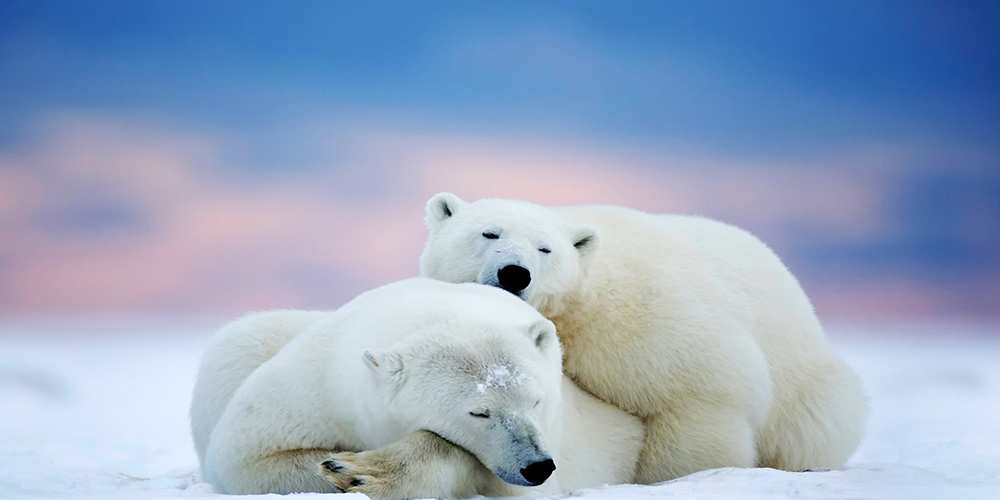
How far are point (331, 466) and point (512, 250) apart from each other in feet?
6.57

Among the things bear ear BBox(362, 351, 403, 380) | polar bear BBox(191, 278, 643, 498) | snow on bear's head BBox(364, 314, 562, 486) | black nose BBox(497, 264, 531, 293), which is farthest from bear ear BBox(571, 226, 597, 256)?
bear ear BBox(362, 351, 403, 380)

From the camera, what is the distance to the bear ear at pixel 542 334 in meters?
5.22

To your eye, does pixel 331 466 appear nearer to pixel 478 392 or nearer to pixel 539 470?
pixel 478 392

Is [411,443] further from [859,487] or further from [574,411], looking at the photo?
[859,487]

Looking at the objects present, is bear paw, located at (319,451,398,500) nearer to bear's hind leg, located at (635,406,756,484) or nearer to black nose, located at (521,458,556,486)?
black nose, located at (521,458,556,486)

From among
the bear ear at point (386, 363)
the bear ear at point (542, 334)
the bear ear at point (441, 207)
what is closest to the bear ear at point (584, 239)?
the bear ear at point (441, 207)

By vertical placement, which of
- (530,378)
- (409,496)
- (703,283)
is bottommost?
(409,496)

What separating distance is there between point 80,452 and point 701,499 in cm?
745

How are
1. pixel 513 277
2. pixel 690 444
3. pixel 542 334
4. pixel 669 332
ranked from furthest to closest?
pixel 669 332 < pixel 690 444 < pixel 513 277 < pixel 542 334

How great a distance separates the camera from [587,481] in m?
6.13

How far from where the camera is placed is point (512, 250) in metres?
6.46

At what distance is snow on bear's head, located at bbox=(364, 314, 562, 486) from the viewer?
189 inches

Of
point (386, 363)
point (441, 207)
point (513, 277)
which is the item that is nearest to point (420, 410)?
point (386, 363)

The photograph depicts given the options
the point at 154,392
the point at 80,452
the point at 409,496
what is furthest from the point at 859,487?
the point at 154,392
